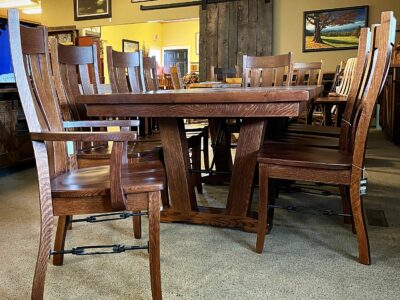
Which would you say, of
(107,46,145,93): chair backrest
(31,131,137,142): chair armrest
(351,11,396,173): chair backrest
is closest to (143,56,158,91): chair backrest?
(107,46,145,93): chair backrest

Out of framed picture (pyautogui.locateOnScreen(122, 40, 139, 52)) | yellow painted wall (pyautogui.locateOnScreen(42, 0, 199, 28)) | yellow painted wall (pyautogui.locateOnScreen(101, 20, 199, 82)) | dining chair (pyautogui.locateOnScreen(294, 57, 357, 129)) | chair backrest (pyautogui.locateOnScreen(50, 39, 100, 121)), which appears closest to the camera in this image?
chair backrest (pyautogui.locateOnScreen(50, 39, 100, 121))

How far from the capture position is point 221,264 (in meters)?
1.76

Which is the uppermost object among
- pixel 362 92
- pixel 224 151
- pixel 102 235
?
pixel 362 92

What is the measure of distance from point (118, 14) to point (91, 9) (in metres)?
0.70

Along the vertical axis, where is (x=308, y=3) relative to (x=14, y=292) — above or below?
above

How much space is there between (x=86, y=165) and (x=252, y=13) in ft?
20.0

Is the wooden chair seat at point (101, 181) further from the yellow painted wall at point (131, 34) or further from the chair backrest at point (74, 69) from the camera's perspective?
the yellow painted wall at point (131, 34)

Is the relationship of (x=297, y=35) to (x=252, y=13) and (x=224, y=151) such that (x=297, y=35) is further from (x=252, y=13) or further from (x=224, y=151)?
(x=224, y=151)

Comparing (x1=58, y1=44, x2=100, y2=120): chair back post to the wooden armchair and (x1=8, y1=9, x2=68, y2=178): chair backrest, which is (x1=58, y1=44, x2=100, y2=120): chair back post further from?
the wooden armchair

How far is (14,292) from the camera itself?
5.04 feet

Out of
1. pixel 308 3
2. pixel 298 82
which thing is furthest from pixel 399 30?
pixel 298 82

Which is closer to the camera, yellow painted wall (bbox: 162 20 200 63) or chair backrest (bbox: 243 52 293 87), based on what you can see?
chair backrest (bbox: 243 52 293 87)

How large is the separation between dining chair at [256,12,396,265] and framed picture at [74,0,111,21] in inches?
306

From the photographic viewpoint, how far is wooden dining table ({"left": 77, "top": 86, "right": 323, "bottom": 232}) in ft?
5.50
